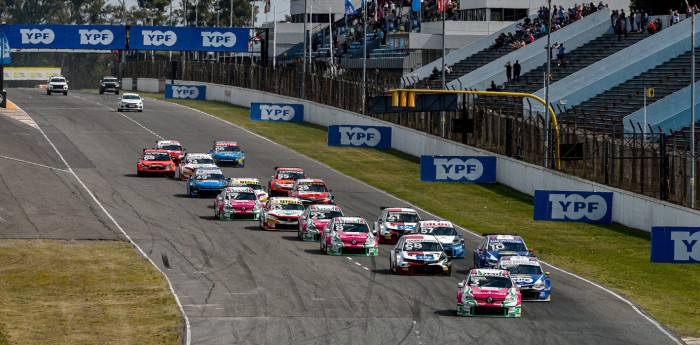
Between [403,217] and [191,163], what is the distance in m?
20.3

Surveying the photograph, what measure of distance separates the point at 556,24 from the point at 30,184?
1673 inches

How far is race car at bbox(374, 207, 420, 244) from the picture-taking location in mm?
50562

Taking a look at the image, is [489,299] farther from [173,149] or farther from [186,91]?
[186,91]

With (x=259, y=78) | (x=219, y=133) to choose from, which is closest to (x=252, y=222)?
(x=219, y=133)

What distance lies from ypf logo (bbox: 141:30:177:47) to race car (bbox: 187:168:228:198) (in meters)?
58.1

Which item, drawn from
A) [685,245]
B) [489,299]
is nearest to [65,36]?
[685,245]

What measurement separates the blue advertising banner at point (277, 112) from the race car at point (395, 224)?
103 ft

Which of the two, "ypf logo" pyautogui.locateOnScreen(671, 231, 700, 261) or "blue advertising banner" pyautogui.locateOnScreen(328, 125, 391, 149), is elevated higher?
"blue advertising banner" pyautogui.locateOnScreen(328, 125, 391, 149)

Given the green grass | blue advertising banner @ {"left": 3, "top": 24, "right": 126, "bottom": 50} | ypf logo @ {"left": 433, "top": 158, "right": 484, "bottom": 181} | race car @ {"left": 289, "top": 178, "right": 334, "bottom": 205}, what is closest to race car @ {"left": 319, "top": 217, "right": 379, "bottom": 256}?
the green grass

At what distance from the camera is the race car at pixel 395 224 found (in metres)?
50.6

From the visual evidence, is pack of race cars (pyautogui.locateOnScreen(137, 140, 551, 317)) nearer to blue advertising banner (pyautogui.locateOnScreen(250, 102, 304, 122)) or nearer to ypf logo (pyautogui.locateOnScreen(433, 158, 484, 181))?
ypf logo (pyautogui.locateOnScreen(433, 158, 484, 181))

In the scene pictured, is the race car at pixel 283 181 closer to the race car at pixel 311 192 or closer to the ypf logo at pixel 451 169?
the race car at pixel 311 192

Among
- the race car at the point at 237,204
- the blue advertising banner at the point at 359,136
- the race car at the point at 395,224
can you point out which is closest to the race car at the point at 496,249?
the race car at the point at 395,224

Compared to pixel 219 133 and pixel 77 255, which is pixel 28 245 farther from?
pixel 219 133
